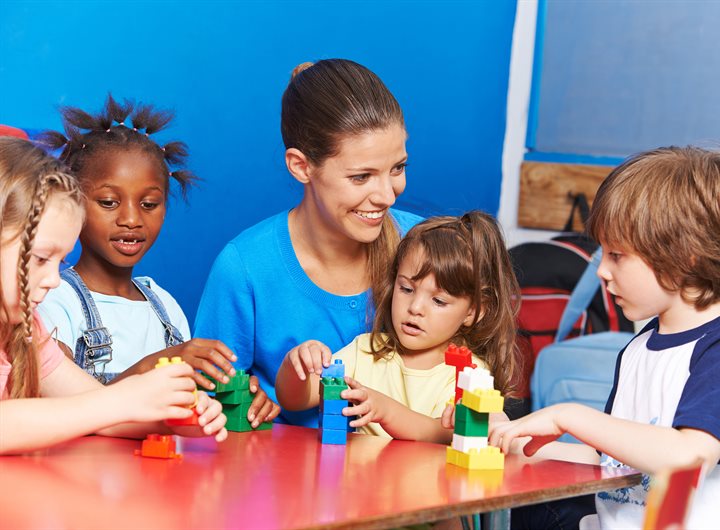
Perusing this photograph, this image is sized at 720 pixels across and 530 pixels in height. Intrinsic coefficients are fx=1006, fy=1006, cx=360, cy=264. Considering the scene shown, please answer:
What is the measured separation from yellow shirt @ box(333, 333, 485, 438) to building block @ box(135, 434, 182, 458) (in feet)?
2.23

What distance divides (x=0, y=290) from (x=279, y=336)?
34.9 inches

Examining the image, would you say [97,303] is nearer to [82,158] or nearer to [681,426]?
[82,158]

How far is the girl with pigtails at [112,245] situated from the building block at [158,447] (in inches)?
27.0

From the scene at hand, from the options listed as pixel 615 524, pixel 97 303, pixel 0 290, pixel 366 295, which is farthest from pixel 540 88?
pixel 0 290

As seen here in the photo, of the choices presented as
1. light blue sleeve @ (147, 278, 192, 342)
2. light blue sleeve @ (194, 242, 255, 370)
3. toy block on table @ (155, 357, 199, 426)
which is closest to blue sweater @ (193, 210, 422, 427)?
light blue sleeve @ (194, 242, 255, 370)

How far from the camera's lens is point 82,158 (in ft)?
8.03

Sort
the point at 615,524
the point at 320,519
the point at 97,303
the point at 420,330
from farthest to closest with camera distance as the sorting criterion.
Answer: the point at 97,303 → the point at 420,330 → the point at 615,524 → the point at 320,519

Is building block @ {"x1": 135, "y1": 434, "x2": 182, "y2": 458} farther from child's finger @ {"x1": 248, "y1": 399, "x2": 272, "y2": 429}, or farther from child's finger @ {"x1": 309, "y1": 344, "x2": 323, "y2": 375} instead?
child's finger @ {"x1": 309, "y1": 344, "x2": 323, "y2": 375}

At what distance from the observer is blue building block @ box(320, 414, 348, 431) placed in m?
1.83

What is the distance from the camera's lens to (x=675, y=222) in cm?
183

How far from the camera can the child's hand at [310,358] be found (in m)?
1.95

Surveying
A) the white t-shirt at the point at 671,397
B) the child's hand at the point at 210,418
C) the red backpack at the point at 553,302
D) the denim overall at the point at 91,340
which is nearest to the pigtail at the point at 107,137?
the denim overall at the point at 91,340

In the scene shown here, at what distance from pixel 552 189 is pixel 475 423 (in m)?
2.86

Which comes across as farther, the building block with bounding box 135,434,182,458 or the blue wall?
the blue wall
